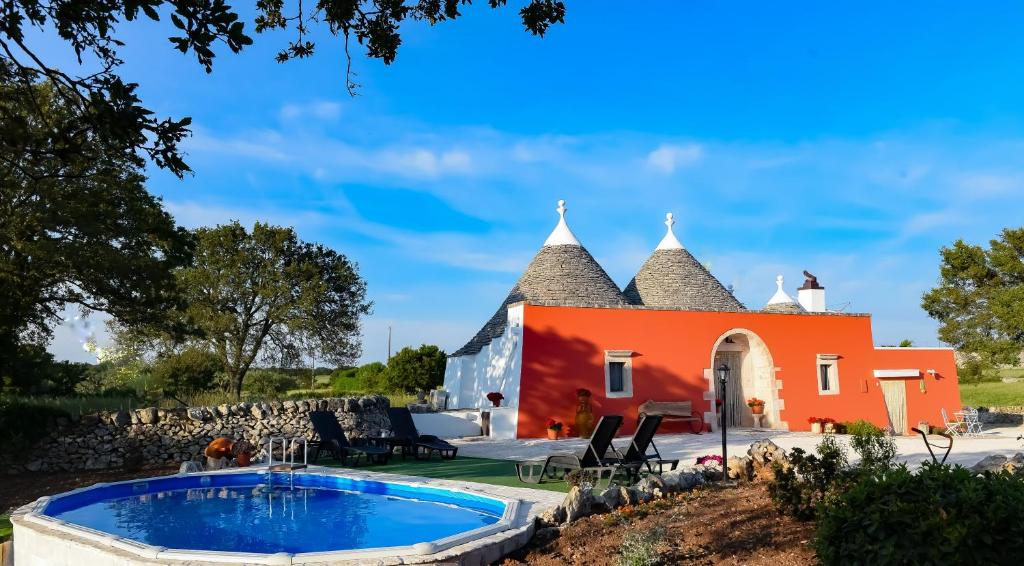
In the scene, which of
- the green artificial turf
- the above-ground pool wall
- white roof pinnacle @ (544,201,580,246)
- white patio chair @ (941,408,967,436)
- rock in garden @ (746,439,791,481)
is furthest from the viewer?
white roof pinnacle @ (544,201,580,246)

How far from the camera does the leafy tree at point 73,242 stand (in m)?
12.9

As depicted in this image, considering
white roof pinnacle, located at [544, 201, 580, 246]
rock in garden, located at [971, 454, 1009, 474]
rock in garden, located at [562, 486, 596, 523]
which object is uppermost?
white roof pinnacle, located at [544, 201, 580, 246]

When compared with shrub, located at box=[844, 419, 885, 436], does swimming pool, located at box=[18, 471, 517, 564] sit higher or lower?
lower

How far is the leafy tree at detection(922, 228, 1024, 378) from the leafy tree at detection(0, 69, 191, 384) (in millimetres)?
35060

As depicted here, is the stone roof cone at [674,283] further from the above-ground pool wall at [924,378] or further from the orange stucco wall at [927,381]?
the orange stucco wall at [927,381]

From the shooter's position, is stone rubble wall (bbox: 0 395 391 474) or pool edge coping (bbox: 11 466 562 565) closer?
pool edge coping (bbox: 11 466 562 565)

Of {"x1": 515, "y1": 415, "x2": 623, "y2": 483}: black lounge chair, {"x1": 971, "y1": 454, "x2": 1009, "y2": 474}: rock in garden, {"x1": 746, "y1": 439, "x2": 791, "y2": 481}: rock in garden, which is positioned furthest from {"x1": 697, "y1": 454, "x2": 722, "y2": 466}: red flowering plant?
{"x1": 971, "y1": 454, "x2": 1009, "y2": 474}: rock in garden

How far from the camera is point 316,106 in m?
10.9

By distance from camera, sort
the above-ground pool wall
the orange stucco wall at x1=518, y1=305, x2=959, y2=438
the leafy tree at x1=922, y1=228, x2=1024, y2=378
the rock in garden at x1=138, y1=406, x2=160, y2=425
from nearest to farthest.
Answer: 1. the rock in garden at x1=138, y1=406, x2=160, y2=425
2. the orange stucco wall at x1=518, y1=305, x2=959, y2=438
3. the above-ground pool wall
4. the leafy tree at x1=922, y1=228, x2=1024, y2=378

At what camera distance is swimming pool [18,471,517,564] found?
6102 millimetres

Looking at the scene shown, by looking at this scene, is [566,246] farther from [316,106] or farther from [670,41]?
[316,106]

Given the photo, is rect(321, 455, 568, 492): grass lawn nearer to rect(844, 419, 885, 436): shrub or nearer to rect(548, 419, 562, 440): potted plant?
rect(548, 419, 562, 440): potted plant

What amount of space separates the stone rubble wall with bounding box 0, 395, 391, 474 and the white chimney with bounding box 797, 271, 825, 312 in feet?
63.8

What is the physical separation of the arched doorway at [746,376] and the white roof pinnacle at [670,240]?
4186mm
